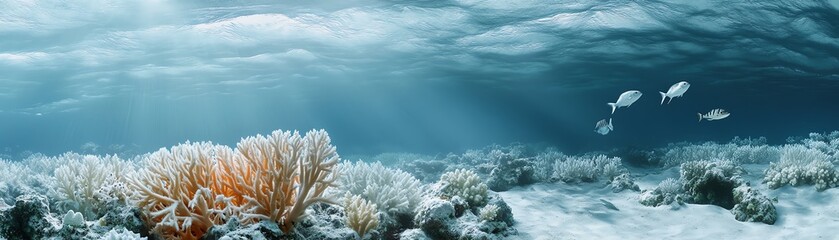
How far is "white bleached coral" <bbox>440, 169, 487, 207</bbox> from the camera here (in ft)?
23.5

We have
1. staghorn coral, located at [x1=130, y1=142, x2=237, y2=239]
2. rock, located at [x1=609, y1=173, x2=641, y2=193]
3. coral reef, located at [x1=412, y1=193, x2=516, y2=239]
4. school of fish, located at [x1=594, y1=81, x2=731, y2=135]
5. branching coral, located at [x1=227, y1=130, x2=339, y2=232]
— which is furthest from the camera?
rock, located at [x1=609, y1=173, x2=641, y2=193]

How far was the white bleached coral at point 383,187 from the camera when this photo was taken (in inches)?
239

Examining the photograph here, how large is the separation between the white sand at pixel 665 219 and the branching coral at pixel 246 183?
3.31 metres

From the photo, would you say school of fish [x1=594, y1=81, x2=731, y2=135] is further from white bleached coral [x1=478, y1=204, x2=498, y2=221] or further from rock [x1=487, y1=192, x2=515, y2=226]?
white bleached coral [x1=478, y1=204, x2=498, y2=221]

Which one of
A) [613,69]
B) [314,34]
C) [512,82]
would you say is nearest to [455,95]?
[512,82]

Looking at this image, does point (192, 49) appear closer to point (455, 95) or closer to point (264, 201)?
point (264, 201)

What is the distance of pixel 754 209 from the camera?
7.50 metres

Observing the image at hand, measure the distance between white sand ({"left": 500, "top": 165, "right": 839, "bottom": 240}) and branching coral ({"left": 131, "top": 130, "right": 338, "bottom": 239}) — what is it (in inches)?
130

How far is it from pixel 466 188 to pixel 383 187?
1445mm

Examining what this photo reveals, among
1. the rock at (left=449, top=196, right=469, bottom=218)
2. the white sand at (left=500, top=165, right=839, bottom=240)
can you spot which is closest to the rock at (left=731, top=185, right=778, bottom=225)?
the white sand at (left=500, top=165, right=839, bottom=240)

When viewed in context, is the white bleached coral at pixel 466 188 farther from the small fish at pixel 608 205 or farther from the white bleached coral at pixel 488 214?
the small fish at pixel 608 205

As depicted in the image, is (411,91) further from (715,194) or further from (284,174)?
(284,174)

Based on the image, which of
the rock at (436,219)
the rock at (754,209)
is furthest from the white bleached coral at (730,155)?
the rock at (436,219)

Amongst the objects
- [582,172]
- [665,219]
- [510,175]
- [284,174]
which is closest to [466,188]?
[665,219]
